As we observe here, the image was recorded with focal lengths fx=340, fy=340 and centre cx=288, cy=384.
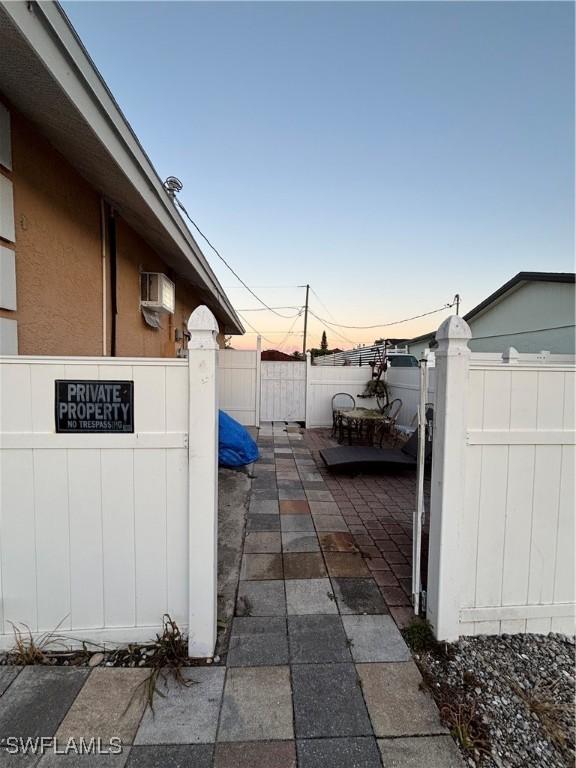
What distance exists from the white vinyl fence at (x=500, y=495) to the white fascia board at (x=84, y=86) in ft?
6.89

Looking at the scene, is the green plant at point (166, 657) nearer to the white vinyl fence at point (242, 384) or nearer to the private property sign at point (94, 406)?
the private property sign at point (94, 406)

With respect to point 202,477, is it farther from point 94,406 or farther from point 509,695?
point 509,695

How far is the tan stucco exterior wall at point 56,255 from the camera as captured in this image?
191 cm

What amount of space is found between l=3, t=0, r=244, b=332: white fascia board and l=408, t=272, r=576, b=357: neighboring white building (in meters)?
5.33

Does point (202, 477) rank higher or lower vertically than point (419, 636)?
higher

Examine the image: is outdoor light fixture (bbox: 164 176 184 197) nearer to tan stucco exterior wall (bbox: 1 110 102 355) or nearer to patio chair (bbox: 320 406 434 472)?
tan stucco exterior wall (bbox: 1 110 102 355)

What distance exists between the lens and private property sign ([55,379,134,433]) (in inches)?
63.9

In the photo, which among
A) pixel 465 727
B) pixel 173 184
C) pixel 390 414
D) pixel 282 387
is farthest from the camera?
pixel 282 387

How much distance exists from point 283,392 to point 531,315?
256 inches

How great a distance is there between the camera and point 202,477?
168 centimetres

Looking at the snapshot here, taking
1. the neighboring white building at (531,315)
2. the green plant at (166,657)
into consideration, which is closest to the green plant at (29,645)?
the green plant at (166,657)

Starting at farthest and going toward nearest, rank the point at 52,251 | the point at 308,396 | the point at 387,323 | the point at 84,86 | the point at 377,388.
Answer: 1. the point at 387,323
2. the point at 308,396
3. the point at 377,388
4. the point at 52,251
5. the point at 84,86

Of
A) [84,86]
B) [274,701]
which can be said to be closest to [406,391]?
[274,701]

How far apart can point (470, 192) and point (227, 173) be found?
4830mm
